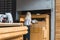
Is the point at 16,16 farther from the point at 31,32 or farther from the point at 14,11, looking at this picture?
the point at 31,32

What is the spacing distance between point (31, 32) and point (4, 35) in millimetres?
1780

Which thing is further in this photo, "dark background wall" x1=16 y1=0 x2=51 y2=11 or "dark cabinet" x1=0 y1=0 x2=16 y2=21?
"dark background wall" x1=16 y1=0 x2=51 y2=11

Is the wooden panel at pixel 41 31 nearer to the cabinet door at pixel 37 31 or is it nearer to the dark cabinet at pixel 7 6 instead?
the cabinet door at pixel 37 31

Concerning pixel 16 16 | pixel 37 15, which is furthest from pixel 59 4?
pixel 16 16

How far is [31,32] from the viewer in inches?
79.5

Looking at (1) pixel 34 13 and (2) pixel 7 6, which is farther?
(1) pixel 34 13

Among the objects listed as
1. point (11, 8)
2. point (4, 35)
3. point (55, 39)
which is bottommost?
point (55, 39)

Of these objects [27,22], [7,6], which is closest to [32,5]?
[27,22]

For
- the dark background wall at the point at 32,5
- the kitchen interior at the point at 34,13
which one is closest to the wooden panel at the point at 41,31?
the kitchen interior at the point at 34,13

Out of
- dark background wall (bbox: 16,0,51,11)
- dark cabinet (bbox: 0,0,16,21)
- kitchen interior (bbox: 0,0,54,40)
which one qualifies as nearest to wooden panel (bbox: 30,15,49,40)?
kitchen interior (bbox: 0,0,54,40)

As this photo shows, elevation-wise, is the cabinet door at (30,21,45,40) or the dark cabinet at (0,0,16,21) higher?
the dark cabinet at (0,0,16,21)

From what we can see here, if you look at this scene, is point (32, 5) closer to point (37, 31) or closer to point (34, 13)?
point (34, 13)

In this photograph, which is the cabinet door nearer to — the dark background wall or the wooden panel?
the wooden panel

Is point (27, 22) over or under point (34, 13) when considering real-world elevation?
under
